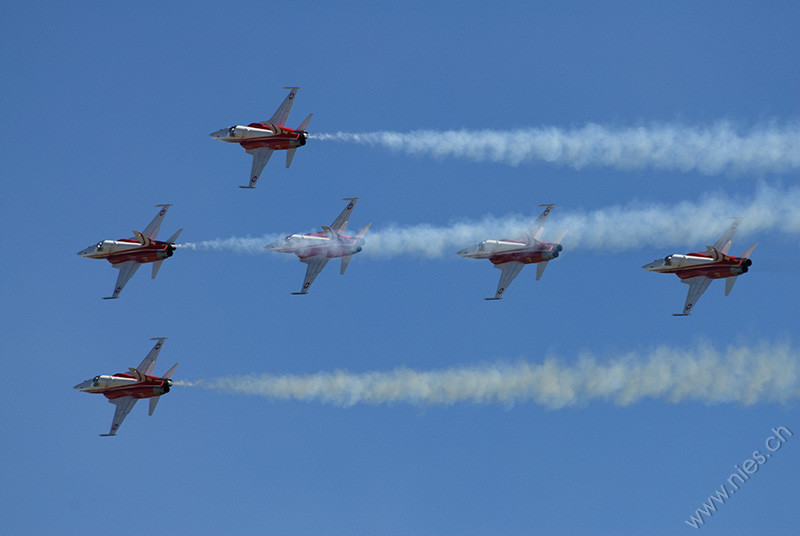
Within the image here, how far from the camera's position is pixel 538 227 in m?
94.6

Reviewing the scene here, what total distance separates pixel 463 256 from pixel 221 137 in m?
20.2

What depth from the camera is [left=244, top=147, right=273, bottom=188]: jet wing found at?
326ft

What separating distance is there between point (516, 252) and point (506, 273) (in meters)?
2.20

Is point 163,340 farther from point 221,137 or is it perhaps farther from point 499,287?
point 499,287

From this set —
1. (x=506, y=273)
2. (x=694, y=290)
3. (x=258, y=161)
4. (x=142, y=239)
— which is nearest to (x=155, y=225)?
(x=142, y=239)

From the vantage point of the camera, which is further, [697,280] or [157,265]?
[157,265]

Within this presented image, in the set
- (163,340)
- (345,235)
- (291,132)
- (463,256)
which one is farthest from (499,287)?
(163,340)

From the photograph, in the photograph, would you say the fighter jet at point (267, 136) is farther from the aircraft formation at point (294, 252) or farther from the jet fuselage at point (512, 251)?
the jet fuselage at point (512, 251)

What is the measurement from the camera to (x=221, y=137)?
98938 millimetres

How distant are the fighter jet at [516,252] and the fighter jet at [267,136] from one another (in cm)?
1466

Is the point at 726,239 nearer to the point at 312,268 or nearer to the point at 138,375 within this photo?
the point at 312,268

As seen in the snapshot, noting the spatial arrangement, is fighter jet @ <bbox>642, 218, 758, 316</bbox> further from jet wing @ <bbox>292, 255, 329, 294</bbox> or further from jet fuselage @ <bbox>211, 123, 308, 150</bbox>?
jet fuselage @ <bbox>211, 123, 308, 150</bbox>

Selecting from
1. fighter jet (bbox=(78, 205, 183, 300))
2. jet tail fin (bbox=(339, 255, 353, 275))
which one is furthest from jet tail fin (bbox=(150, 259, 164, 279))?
jet tail fin (bbox=(339, 255, 353, 275))

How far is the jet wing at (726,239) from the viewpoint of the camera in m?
90.4
